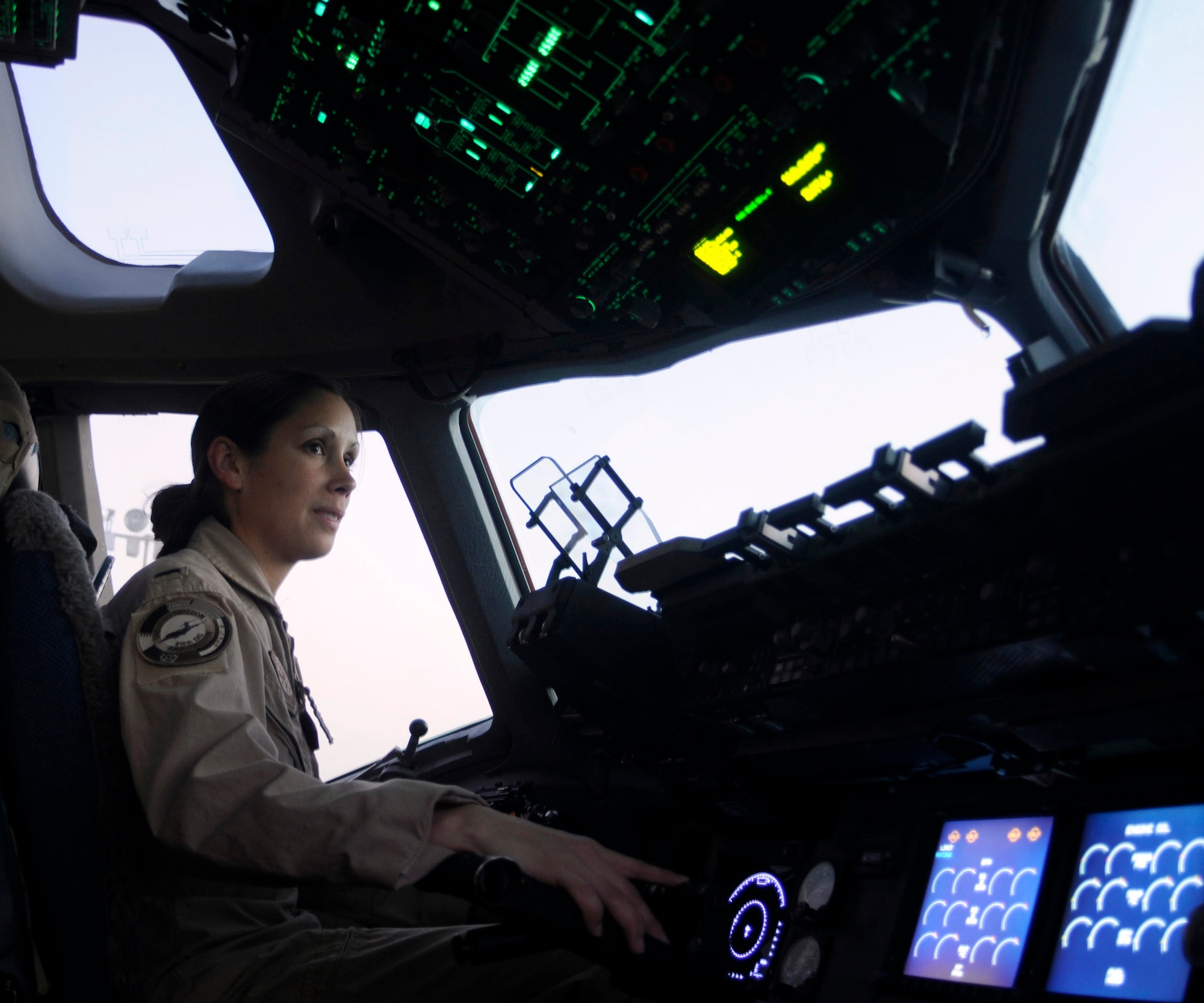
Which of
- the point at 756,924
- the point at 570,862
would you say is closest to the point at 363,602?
the point at 756,924

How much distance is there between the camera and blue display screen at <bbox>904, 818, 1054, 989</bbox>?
1264mm

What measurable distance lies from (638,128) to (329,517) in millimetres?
1012

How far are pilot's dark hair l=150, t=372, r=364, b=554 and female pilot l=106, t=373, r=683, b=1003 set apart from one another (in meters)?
0.14

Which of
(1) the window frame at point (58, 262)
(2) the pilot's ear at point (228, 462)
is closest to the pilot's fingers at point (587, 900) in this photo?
(2) the pilot's ear at point (228, 462)

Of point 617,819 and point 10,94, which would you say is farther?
point 10,94

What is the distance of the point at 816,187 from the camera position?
5.61 ft

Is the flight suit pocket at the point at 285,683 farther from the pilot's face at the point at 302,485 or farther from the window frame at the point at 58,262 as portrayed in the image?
the window frame at the point at 58,262

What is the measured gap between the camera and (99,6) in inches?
112

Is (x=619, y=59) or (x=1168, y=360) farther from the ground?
(x=619, y=59)

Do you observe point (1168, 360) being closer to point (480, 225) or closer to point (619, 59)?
point (619, 59)

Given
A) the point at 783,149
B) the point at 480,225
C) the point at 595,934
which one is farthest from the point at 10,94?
the point at 595,934

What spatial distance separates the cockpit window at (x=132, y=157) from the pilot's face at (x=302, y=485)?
1.42m

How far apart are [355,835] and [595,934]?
0.31 meters

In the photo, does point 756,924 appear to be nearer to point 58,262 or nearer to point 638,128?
point 638,128
